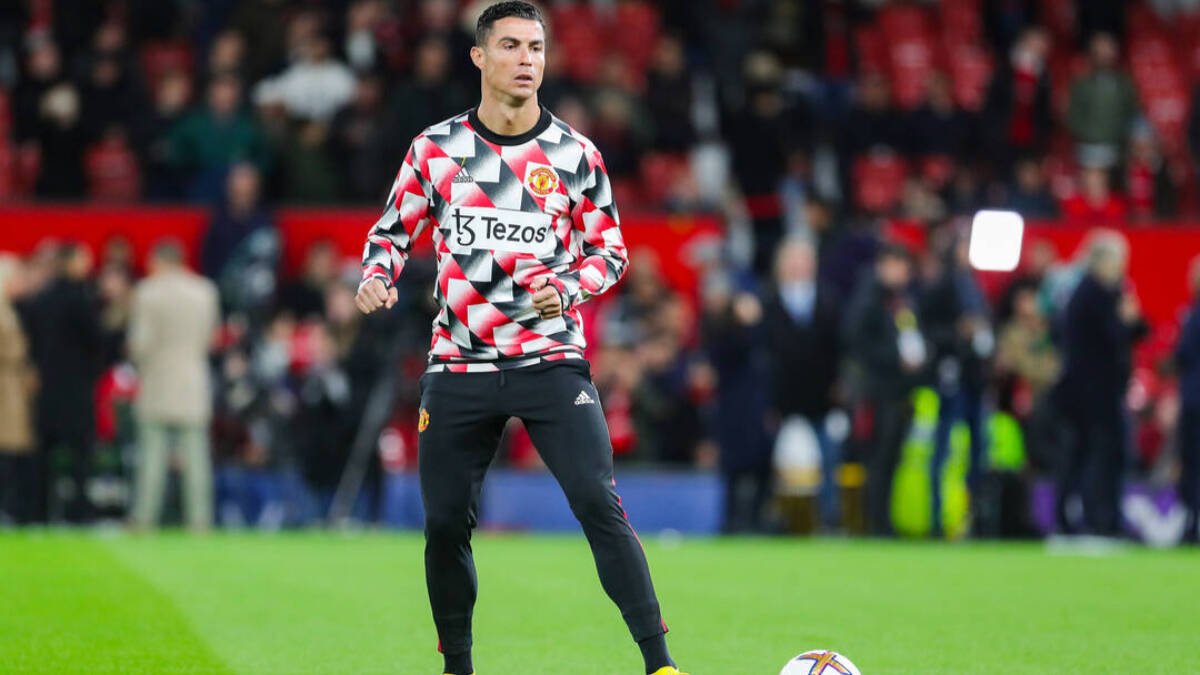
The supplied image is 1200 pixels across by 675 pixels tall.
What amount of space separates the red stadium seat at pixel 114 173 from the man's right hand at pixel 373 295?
14966mm

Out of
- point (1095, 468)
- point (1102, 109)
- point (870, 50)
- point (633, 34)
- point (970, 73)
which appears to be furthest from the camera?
point (870, 50)

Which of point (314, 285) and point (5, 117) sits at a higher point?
point (5, 117)

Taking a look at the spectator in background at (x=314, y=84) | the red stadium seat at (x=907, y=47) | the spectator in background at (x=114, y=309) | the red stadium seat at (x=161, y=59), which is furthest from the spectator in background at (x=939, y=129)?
the spectator in background at (x=114, y=309)

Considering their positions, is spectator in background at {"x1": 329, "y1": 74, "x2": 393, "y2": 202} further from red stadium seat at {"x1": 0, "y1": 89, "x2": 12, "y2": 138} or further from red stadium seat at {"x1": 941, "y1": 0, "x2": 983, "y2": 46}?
red stadium seat at {"x1": 941, "y1": 0, "x2": 983, "y2": 46}

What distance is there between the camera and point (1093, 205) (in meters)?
21.7

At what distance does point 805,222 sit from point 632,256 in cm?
213

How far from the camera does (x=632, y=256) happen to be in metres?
→ 20.6

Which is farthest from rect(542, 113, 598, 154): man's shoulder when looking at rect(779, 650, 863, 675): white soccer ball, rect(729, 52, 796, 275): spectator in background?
rect(729, 52, 796, 275): spectator in background

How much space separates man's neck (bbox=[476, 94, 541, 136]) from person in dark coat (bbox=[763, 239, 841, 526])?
1126cm

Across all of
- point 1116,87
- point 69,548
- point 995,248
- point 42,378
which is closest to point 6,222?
point 42,378

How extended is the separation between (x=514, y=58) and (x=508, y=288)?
0.79m

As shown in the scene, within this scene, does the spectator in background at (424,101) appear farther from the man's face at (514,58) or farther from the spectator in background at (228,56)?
the man's face at (514,58)

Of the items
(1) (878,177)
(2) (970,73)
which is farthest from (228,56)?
(2) (970,73)

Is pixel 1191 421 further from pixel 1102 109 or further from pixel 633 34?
pixel 633 34
